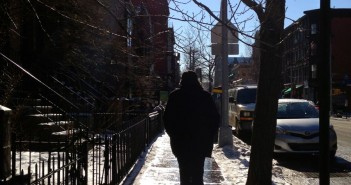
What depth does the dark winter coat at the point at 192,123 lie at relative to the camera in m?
6.23

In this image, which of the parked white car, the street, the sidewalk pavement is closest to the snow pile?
the sidewalk pavement

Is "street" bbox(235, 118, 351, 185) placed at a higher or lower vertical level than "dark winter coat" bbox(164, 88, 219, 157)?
lower

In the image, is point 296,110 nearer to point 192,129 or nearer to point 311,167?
point 311,167

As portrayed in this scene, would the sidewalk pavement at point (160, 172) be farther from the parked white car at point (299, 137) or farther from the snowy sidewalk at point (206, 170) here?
the parked white car at point (299, 137)

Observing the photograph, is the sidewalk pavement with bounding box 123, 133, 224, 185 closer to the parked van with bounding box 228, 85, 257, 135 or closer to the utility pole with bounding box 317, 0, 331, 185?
the utility pole with bounding box 317, 0, 331, 185

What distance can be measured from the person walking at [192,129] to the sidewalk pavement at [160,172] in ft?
6.95

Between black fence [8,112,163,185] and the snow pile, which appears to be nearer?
black fence [8,112,163,185]

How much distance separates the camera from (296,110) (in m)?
14.1

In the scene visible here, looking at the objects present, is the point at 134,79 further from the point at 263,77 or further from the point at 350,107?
the point at 350,107

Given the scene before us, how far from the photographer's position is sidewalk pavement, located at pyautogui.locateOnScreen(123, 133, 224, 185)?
8.46 metres

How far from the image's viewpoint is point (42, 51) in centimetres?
1411

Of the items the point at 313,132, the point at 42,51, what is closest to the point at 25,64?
the point at 42,51

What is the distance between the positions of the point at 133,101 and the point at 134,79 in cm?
387

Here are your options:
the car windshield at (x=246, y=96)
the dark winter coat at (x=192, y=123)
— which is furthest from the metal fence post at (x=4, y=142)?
the car windshield at (x=246, y=96)
